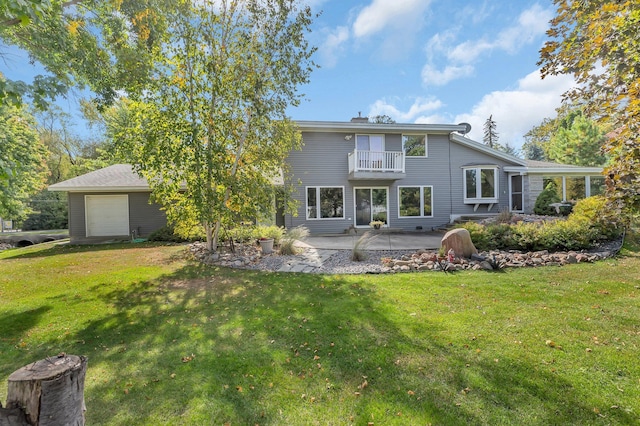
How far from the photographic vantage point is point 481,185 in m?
15.2

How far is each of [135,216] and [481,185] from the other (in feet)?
56.1

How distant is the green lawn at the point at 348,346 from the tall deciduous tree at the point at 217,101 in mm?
2747

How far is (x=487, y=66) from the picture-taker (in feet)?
30.3

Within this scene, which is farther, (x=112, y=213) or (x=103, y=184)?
(x=112, y=213)

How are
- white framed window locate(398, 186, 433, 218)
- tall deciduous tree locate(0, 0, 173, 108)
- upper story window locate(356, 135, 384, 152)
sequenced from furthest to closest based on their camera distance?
white framed window locate(398, 186, 433, 218)
upper story window locate(356, 135, 384, 152)
tall deciduous tree locate(0, 0, 173, 108)

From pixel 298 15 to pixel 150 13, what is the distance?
3.50 meters

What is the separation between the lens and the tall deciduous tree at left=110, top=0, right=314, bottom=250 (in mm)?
7137

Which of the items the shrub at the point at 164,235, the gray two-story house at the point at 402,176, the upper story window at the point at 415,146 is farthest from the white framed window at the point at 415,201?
the shrub at the point at 164,235

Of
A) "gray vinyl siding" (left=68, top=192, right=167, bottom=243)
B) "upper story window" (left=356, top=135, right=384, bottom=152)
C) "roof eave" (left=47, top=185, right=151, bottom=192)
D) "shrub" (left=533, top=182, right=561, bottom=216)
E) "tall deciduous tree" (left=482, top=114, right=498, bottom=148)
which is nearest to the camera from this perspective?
"roof eave" (left=47, top=185, right=151, bottom=192)

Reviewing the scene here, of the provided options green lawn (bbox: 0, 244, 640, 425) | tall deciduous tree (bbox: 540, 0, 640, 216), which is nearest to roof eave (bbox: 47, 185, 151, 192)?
green lawn (bbox: 0, 244, 640, 425)

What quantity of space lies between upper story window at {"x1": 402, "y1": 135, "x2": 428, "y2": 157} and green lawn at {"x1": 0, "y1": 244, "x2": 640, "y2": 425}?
9895 millimetres

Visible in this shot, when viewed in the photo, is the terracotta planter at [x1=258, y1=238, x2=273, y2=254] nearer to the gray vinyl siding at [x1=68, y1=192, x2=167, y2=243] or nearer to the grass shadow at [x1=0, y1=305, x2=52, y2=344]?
the grass shadow at [x1=0, y1=305, x2=52, y2=344]

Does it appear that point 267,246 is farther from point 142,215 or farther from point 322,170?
point 142,215

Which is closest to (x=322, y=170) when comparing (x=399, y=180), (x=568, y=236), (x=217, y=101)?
(x=399, y=180)
